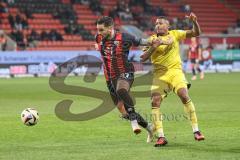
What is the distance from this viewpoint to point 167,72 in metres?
10.9

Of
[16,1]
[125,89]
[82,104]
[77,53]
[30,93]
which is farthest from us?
[16,1]

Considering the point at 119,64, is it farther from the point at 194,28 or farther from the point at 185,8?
the point at 185,8

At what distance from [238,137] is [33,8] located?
35194 mm

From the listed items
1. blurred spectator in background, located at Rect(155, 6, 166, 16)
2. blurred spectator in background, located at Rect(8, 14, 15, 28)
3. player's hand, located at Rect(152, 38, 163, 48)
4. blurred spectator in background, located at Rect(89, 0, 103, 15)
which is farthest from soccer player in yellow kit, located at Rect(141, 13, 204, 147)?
blurred spectator in background, located at Rect(155, 6, 166, 16)

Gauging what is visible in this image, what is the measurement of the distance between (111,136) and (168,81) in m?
1.71

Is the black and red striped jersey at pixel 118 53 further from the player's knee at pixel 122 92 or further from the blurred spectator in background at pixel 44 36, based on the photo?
the blurred spectator in background at pixel 44 36

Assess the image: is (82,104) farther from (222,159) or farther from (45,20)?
(45,20)

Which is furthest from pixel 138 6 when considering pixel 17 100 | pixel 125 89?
pixel 125 89

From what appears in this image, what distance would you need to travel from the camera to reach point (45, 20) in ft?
148

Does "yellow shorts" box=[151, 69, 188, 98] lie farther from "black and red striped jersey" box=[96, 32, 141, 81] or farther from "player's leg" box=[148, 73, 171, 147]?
"black and red striped jersey" box=[96, 32, 141, 81]

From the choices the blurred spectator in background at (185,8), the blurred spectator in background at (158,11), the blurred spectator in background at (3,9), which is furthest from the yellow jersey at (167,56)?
the blurred spectator in background at (185,8)

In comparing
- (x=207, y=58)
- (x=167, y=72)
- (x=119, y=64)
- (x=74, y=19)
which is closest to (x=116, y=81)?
(x=119, y=64)

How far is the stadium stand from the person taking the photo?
41.4m

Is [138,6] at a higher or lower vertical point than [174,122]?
lower
